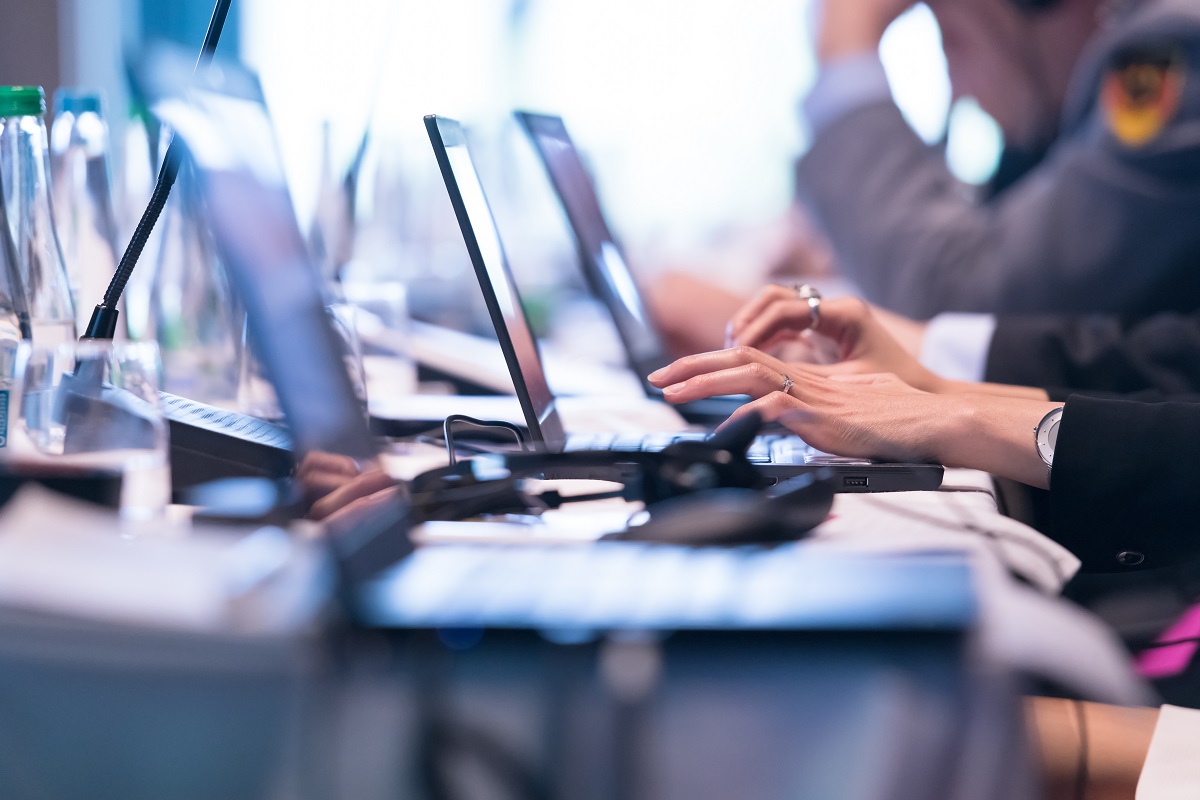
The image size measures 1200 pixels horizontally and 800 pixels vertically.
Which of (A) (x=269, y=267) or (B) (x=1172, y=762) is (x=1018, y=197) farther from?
(A) (x=269, y=267)

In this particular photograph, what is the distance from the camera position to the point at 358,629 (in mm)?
358

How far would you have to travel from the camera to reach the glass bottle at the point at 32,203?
29.6 inches

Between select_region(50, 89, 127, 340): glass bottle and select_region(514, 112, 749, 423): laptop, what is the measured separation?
380 mm

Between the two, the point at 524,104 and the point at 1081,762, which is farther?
the point at 524,104

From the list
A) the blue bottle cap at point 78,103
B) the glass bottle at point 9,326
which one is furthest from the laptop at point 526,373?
the blue bottle cap at point 78,103

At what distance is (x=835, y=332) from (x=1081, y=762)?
0.51 m

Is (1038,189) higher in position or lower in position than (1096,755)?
higher

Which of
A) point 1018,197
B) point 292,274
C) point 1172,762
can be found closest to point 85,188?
point 292,274

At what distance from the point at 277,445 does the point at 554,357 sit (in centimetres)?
80

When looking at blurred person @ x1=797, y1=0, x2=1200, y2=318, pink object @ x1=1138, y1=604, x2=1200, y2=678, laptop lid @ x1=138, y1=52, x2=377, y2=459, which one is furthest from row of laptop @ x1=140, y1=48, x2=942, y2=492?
blurred person @ x1=797, y1=0, x2=1200, y2=318

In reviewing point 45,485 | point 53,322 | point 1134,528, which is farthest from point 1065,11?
point 45,485

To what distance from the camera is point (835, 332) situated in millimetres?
1001

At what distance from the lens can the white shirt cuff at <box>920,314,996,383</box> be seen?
1137mm

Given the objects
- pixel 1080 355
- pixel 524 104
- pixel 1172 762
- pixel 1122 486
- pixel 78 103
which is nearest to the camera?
pixel 1172 762
